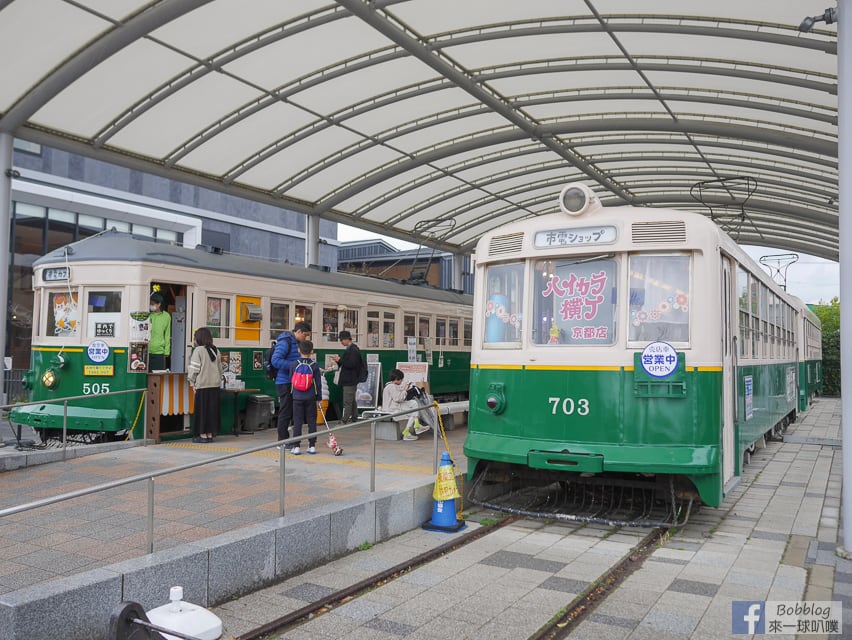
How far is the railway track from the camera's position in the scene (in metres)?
4.68

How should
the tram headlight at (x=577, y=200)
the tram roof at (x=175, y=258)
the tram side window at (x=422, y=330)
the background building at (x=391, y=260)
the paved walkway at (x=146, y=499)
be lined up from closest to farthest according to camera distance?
the paved walkway at (x=146, y=499) → the tram headlight at (x=577, y=200) → the tram roof at (x=175, y=258) → the tram side window at (x=422, y=330) → the background building at (x=391, y=260)

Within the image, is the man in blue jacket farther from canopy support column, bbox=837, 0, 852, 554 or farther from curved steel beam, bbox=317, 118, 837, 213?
curved steel beam, bbox=317, 118, 837, 213

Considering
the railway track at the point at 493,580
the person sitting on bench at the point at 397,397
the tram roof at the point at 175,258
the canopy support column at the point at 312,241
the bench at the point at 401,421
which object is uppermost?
the canopy support column at the point at 312,241

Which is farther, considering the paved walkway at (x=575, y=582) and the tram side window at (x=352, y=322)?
the tram side window at (x=352, y=322)

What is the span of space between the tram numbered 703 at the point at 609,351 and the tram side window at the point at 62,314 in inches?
253

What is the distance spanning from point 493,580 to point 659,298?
3.13 metres

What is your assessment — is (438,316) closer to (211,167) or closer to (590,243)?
(211,167)

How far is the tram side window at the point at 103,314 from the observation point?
35.4 feet

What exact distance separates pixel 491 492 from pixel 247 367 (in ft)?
17.6

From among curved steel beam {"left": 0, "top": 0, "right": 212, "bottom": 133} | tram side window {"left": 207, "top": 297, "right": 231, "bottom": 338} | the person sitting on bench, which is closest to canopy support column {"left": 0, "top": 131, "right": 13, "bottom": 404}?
curved steel beam {"left": 0, "top": 0, "right": 212, "bottom": 133}

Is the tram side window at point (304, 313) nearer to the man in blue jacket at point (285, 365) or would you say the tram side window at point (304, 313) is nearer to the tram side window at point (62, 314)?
the man in blue jacket at point (285, 365)

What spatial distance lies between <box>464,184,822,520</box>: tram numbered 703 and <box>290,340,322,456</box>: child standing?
7.74 feet

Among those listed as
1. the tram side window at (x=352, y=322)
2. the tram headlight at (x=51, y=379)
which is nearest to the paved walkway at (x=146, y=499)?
the tram headlight at (x=51, y=379)

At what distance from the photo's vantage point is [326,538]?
6023mm
